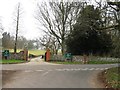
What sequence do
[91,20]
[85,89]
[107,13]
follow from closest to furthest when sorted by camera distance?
[85,89] < [107,13] < [91,20]

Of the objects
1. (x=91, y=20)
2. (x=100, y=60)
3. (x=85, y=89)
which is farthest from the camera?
(x=100, y=60)

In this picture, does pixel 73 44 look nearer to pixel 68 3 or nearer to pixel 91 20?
pixel 68 3

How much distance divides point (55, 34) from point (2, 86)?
1869 inches

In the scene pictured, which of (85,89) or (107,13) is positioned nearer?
(85,89)

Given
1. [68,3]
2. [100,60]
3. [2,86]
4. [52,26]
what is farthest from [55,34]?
[2,86]

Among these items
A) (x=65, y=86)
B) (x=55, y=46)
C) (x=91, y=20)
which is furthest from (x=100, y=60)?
(x=65, y=86)

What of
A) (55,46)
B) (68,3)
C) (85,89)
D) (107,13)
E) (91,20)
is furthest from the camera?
(55,46)

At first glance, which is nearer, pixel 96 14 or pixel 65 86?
pixel 65 86

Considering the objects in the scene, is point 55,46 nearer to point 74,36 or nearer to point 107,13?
point 74,36

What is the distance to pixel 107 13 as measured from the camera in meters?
28.2

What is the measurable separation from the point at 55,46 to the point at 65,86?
6059 cm

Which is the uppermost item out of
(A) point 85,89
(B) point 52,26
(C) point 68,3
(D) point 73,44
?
(C) point 68,3

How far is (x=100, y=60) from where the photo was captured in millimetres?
50625

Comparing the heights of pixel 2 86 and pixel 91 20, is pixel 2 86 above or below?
below
